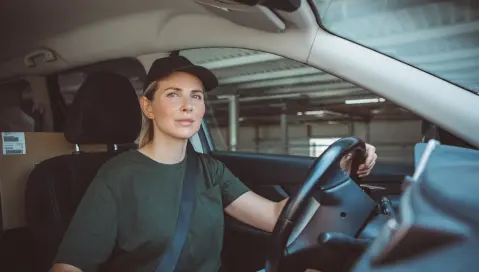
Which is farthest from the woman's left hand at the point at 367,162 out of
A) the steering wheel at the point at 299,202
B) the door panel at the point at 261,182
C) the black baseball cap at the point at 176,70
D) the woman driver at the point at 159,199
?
the black baseball cap at the point at 176,70

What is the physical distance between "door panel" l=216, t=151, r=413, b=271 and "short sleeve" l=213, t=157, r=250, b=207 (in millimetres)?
130

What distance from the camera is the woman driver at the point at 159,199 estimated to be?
3.49 ft

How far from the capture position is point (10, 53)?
6.64 feet

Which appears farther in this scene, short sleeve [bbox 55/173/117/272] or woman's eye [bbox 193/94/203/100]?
woman's eye [bbox 193/94/203/100]

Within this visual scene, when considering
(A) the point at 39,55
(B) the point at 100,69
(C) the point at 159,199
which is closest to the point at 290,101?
(B) the point at 100,69

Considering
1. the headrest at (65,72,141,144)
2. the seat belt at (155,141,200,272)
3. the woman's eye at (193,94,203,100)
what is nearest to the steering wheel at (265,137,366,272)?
the seat belt at (155,141,200,272)

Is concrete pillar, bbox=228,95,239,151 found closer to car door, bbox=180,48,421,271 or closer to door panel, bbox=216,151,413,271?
car door, bbox=180,48,421,271

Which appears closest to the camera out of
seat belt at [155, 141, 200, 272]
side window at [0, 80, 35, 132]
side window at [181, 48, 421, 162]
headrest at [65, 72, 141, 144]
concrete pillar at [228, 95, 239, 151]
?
seat belt at [155, 141, 200, 272]

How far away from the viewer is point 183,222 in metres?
1.19

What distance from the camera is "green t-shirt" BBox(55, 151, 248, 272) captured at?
1.05 meters

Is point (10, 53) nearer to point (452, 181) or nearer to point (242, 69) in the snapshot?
point (242, 69)

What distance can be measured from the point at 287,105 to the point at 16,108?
66.2 inches

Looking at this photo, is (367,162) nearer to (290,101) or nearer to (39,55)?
(39,55)

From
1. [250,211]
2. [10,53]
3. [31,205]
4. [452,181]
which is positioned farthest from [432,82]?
[10,53]
